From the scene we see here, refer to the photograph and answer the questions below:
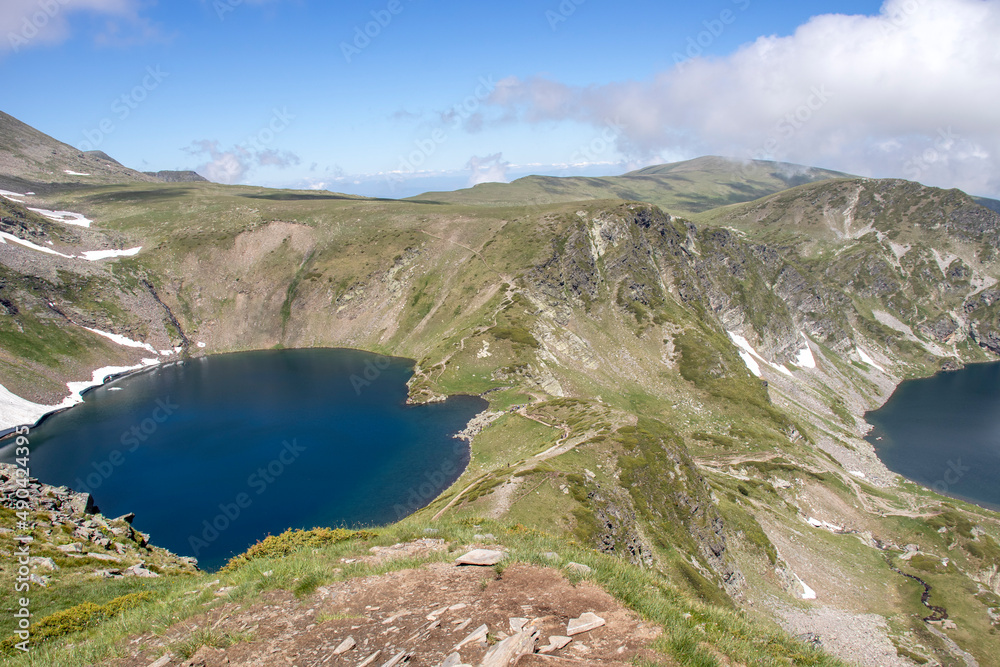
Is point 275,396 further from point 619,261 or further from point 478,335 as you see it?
point 619,261

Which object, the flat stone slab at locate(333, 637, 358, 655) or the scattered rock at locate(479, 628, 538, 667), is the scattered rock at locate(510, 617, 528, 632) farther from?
A: the flat stone slab at locate(333, 637, 358, 655)

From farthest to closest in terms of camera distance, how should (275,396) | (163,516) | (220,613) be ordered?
(275,396), (163,516), (220,613)

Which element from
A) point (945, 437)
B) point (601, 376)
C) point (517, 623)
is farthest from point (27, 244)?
point (945, 437)

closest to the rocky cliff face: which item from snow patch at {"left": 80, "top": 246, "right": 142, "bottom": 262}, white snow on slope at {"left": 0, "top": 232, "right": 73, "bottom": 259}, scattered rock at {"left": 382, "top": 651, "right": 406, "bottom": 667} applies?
scattered rock at {"left": 382, "top": 651, "right": 406, "bottom": 667}

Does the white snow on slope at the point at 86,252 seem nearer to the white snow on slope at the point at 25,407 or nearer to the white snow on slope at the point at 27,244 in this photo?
the white snow on slope at the point at 27,244

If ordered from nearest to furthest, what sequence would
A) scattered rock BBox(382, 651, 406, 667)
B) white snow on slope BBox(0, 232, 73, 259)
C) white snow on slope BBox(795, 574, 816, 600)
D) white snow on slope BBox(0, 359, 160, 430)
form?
scattered rock BBox(382, 651, 406, 667)
white snow on slope BBox(795, 574, 816, 600)
white snow on slope BBox(0, 359, 160, 430)
white snow on slope BBox(0, 232, 73, 259)

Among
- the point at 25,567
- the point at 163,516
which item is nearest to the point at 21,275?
the point at 163,516

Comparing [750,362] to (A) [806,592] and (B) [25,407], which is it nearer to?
(A) [806,592]
